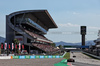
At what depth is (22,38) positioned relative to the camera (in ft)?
347

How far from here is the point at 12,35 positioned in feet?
356

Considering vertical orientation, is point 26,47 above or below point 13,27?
below

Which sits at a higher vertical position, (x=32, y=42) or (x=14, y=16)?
(x=14, y=16)

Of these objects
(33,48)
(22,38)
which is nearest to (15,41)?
(22,38)

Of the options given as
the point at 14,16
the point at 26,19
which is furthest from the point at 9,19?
the point at 26,19

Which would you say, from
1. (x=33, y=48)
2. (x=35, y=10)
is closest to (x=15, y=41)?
(x=33, y=48)

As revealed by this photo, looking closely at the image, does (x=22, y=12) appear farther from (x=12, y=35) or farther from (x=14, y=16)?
(x=12, y=35)

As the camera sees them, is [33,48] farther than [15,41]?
Yes

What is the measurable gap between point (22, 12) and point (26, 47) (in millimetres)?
19704

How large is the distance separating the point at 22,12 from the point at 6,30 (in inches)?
547

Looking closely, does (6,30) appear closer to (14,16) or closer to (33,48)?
(14,16)

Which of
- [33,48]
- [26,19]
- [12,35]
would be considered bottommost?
[33,48]

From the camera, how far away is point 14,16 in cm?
10819

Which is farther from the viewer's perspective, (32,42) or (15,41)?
(32,42)
